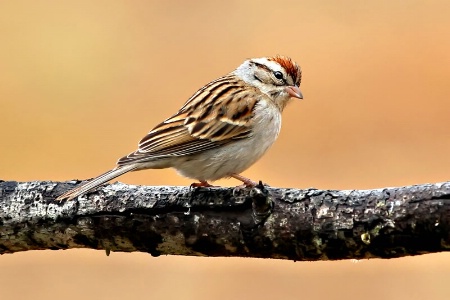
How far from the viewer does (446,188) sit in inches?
138

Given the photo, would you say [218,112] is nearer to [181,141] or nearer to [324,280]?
[181,141]

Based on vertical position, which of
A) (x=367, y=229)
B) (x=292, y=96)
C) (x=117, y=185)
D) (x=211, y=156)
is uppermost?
(x=292, y=96)

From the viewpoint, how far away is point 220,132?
16.1ft

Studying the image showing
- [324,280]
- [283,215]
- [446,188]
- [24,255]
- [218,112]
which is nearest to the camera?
[446,188]

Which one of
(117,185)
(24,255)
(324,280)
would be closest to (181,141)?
(117,185)

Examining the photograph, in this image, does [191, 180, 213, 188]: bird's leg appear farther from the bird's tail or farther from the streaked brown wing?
the bird's tail

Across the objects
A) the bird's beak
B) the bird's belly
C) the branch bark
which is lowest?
the branch bark

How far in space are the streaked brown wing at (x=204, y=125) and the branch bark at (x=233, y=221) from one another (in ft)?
1.76

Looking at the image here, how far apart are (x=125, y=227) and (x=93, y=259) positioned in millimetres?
4163

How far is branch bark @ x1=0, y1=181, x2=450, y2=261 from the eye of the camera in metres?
3.60

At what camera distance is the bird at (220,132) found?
15.9 ft

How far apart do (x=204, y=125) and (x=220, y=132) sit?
10 cm

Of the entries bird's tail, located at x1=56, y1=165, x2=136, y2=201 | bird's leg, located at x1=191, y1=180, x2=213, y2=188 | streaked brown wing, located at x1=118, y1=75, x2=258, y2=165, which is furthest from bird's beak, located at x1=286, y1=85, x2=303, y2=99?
bird's tail, located at x1=56, y1=165, x2=136, y2=201

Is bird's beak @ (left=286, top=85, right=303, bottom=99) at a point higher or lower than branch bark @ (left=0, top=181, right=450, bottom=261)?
higher
